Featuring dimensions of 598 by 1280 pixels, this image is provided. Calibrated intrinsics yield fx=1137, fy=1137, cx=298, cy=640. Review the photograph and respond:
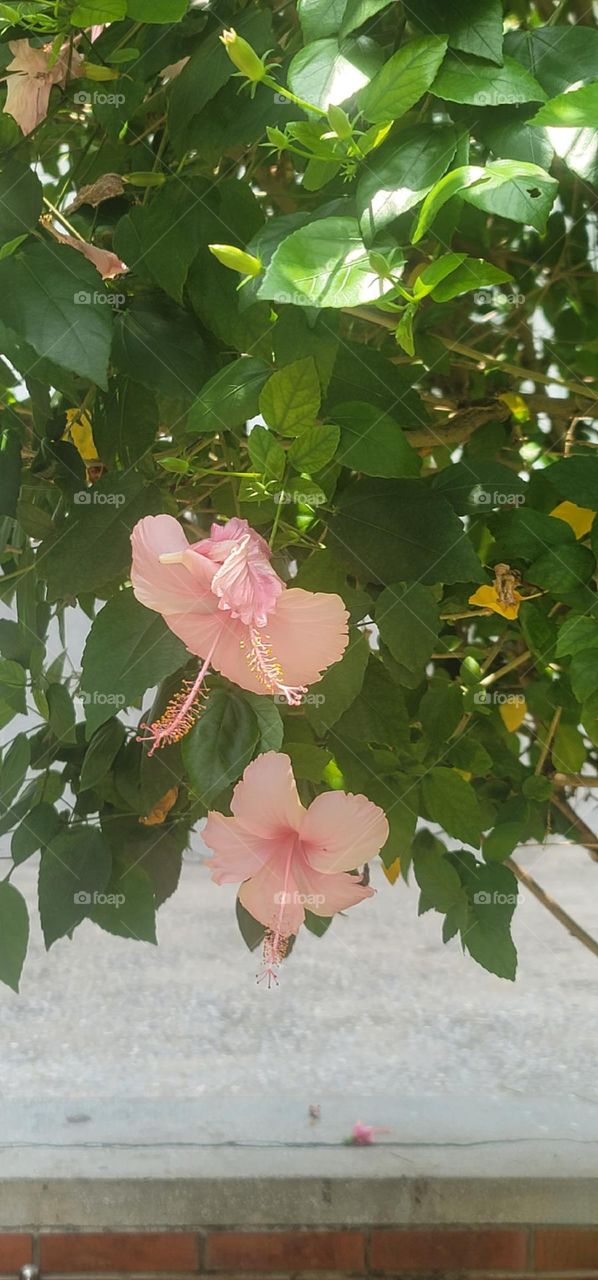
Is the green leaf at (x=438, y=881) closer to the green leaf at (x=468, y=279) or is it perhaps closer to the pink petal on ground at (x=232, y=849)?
the pink petal on ground at (x=232, y=849)

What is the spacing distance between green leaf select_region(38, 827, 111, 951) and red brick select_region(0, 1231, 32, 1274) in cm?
47

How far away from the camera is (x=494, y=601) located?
452 millimetres

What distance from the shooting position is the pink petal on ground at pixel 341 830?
388mm

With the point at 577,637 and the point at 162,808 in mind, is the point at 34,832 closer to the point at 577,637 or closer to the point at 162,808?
the point at 162,808

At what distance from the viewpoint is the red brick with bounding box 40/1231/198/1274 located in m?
0.85

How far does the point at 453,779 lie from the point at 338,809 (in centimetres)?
11

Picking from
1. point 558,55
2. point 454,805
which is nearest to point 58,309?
point 558,55

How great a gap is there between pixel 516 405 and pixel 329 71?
298 millimetres

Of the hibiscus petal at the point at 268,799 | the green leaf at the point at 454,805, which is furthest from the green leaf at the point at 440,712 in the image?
the hibiscus petal at the point at 268,799

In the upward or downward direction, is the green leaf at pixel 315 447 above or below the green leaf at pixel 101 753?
above

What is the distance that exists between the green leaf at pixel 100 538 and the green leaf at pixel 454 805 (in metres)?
0.16

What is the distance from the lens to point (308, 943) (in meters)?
0.98

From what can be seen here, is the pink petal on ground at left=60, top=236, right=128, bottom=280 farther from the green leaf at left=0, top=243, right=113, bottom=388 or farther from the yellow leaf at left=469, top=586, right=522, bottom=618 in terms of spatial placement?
the yellow leaf at left=469, top=586, right=522, bottom=618

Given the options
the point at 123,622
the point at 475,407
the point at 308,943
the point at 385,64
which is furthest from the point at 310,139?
the point at 308,943
